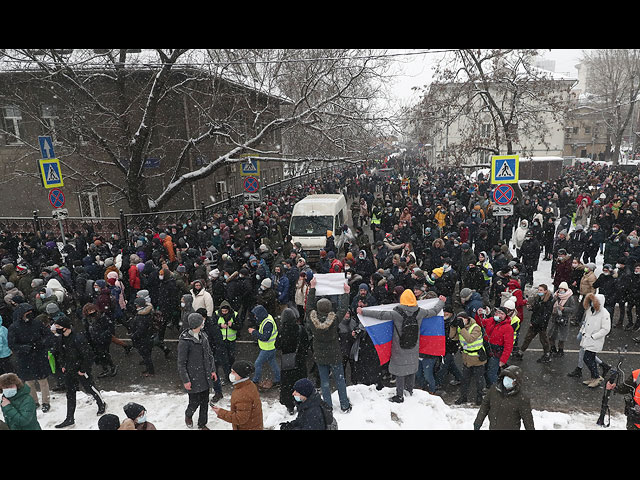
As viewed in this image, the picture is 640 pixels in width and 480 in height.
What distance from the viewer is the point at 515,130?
18594 millimetres

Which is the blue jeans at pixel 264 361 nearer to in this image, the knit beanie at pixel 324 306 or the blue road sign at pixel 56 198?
the knit beanie at pixel 324 306

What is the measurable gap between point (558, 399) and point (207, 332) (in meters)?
5.69

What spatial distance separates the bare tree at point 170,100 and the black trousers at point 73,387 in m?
12.2

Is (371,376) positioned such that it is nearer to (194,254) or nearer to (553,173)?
(194,254)

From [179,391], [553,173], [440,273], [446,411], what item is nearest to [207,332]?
[179,391]

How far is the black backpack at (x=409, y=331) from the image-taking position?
6.07 metres

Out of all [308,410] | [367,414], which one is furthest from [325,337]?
[308,410]

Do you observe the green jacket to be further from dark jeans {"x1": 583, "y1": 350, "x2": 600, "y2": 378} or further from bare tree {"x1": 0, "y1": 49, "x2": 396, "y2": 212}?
bare tree {"x1": 0, "y1": 49, "x2": 396, "y2": 212}

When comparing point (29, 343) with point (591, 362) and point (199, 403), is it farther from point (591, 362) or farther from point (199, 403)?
point (591, 362)

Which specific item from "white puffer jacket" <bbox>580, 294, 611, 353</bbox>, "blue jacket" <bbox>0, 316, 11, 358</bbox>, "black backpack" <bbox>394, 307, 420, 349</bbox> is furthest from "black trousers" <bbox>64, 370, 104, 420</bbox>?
"white puffer jacket" <bbox>580, 294, 611, 353</bbox>

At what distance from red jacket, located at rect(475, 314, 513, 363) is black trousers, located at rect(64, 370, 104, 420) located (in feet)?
19.7

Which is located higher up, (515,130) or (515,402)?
(515,130)

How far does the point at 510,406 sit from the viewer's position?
445 cm

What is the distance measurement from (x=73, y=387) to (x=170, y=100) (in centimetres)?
1819
